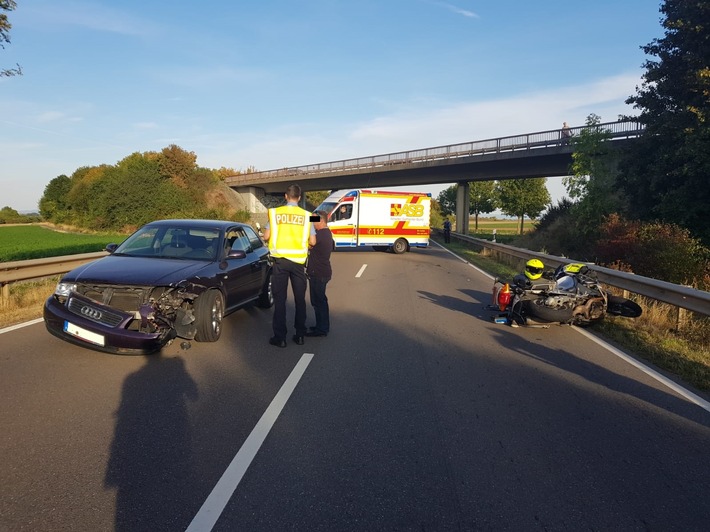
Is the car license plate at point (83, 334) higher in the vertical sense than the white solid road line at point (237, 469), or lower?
higher

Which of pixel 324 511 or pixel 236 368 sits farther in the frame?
pixel 236 368

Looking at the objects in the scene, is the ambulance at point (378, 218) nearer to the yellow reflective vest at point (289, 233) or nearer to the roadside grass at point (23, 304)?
the roadside grass at point (23, 304)

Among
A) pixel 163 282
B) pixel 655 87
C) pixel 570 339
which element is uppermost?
pixel 655 87

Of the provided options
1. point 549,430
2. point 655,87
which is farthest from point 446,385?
point 655,87

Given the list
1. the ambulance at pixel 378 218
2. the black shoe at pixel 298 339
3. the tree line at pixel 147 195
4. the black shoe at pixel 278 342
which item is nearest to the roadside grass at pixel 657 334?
the black shoe at pixel 278 342

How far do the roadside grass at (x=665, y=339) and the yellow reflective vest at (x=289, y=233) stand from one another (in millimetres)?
4601

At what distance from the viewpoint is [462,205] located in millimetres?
46000

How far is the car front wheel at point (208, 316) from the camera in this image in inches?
270

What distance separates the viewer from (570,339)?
8.06 meters

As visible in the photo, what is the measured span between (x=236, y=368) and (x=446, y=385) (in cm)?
232

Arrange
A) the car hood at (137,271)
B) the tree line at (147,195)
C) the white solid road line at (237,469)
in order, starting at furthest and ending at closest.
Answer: the tree line at (147,195), the car hood at (137,271), the white solid road line at (237,469)

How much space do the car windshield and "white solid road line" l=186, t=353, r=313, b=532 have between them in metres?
3.06

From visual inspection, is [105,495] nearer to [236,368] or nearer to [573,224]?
[236,368]

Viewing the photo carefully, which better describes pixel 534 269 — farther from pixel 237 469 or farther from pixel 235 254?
pixel 237 469
